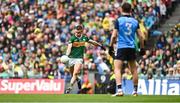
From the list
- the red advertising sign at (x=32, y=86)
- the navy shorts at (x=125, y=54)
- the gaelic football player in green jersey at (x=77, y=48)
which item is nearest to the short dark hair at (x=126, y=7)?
the navy shorts at (x=125, y=54)

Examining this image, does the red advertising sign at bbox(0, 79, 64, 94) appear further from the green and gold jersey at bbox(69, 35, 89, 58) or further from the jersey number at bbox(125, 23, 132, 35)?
the jersey number at bbox(125, 23, 132, 35)

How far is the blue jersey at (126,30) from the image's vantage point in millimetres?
19297

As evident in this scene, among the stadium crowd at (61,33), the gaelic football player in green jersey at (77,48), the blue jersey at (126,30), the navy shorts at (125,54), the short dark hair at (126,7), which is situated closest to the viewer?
the short dark hair at (126,7)

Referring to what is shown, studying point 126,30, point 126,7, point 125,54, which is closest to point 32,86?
point 125,54

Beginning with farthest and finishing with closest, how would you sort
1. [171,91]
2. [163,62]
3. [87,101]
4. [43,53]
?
[43,53], [163,62], [171,91], [87,101]

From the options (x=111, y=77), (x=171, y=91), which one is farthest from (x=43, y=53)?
(x=171, y=91)

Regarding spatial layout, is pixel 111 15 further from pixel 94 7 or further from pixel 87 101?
pixel 87 101

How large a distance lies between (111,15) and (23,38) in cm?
432

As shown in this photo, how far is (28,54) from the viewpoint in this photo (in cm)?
3409

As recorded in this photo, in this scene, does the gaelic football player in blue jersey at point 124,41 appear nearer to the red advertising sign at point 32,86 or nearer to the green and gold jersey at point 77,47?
the green and gold jersey at point 77,47

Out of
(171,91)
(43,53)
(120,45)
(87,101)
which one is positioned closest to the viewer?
(87,101)

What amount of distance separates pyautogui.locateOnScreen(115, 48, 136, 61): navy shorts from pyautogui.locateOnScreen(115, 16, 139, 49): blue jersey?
0.10 metres

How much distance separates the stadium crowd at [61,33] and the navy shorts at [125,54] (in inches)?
383

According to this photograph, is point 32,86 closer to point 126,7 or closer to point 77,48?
point 77,48
